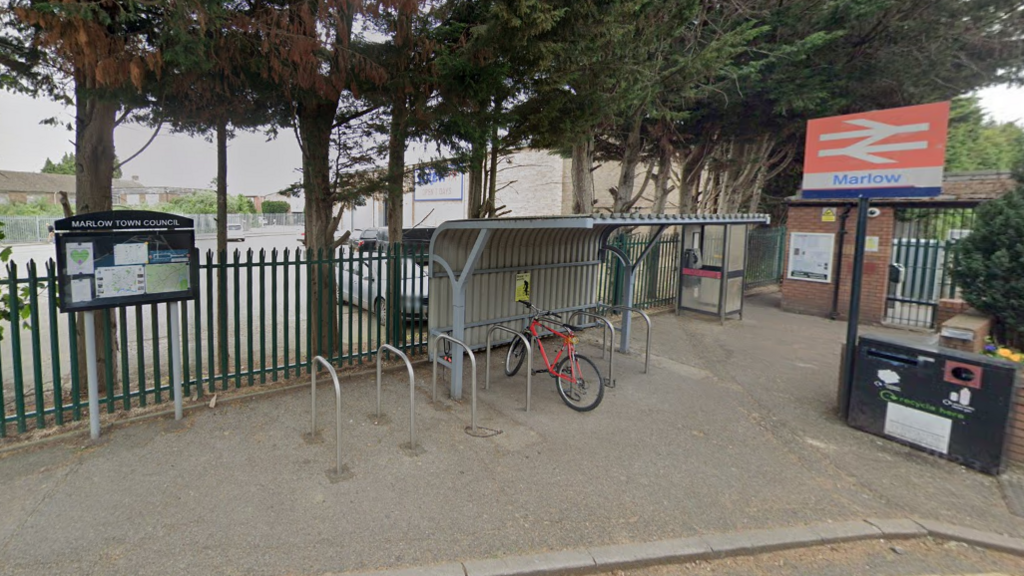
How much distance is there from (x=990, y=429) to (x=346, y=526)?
4973 mm

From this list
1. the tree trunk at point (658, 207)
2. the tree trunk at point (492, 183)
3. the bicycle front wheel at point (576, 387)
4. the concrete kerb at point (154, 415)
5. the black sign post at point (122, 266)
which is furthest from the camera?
the tree trunk at point (658, 207)

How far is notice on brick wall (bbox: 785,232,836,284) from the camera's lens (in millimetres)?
10664

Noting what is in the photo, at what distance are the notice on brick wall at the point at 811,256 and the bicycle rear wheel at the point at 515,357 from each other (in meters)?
7.71

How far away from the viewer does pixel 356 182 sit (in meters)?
6.25

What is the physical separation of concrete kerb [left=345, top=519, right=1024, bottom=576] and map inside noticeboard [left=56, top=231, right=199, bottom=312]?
10.3ft

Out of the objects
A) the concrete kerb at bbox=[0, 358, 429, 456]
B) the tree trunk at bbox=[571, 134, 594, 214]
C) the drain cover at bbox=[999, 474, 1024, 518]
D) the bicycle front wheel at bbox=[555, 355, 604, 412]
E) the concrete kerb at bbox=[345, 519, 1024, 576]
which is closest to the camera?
the concrete kerb at bbox=[345, 519, 1024, 576]

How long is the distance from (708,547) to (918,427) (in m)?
2.69

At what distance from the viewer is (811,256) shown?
1094cm

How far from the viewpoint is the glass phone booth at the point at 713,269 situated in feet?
33.8

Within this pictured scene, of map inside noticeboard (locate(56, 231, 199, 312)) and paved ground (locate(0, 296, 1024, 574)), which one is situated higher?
map inside noticeboard (locate(56, 231, 199, 312))

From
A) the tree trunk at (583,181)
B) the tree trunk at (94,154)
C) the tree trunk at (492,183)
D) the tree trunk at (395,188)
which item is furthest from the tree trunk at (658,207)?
the tree trunk at (94,154)

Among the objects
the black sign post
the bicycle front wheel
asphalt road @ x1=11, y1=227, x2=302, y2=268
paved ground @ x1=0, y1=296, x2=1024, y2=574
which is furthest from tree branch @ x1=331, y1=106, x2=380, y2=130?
asphalt road @ x1=11, y1=227, x2=302, y2=268

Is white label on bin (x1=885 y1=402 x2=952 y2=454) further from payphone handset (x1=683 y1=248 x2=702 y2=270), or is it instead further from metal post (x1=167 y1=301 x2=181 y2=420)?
metal post (x1=167 y1=301 x2=181 y2=420)

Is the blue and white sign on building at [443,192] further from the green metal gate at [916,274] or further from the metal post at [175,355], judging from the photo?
the metal post at [175,355]
